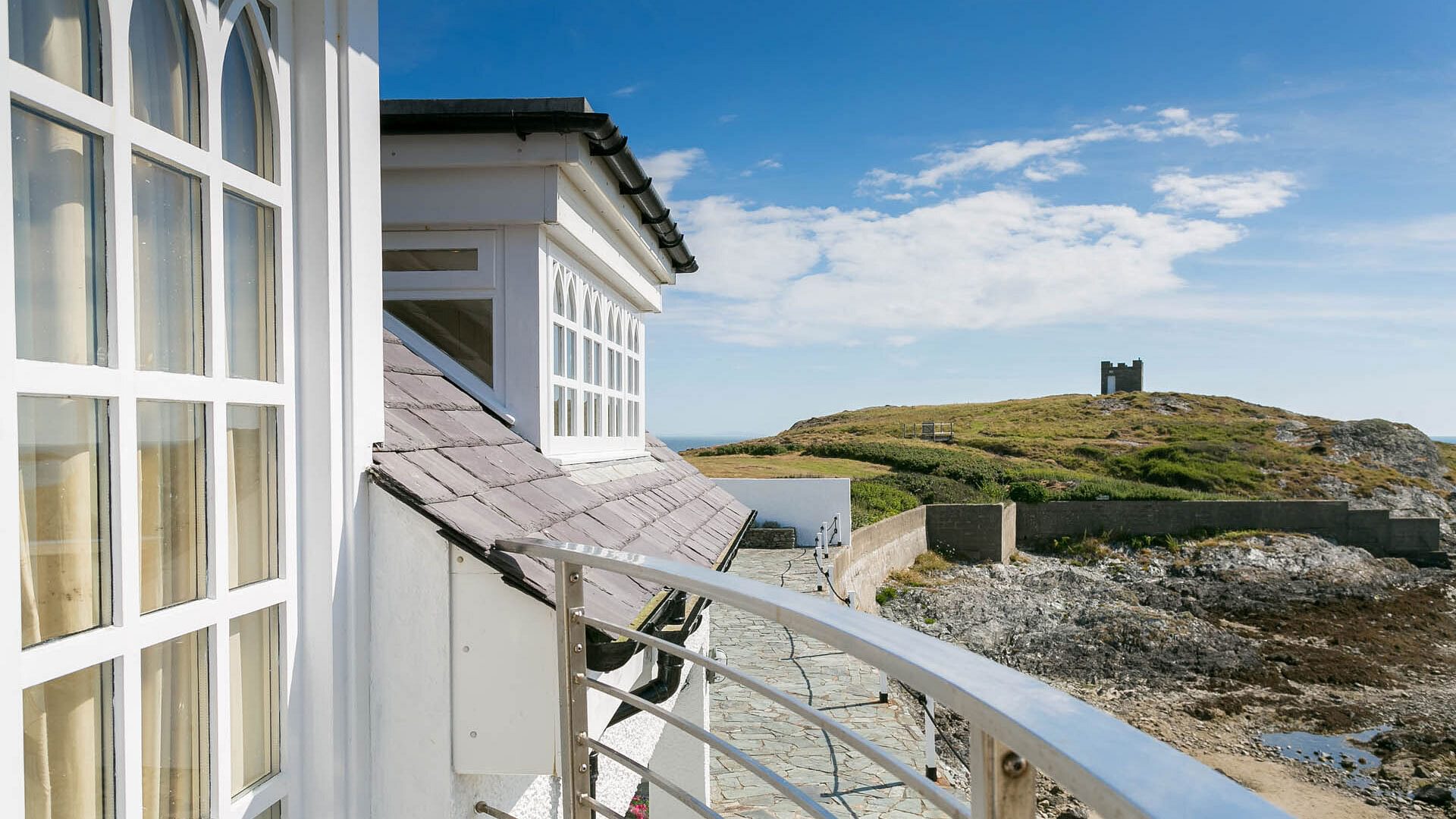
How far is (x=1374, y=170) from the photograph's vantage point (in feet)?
188

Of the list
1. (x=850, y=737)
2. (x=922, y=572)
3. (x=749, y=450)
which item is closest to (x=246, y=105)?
(x=850, y=737)

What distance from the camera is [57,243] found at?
1524 millimetres

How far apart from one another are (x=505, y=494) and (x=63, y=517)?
5.33 feet

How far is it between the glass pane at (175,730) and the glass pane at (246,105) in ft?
3.58

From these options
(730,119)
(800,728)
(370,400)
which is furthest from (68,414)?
(730,119)

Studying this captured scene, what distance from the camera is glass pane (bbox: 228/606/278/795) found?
2043 millimetres

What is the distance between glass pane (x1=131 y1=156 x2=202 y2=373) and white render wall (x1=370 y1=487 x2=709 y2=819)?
0.76 m

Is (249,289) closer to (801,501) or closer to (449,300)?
(449,300)

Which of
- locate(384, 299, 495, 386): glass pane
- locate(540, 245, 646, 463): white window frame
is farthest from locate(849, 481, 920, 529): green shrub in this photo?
locate(384, 299, 495, 386): glass pane

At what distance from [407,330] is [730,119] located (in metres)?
35.4

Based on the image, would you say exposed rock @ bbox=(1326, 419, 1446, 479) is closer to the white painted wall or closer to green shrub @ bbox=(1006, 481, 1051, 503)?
green shrub @ bbox=(1006, 481, 1051, 503)

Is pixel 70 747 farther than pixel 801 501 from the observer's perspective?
No

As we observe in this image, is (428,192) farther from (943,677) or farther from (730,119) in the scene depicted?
(730,119)

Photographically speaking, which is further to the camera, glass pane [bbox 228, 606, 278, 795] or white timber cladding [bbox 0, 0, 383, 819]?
glass pane [bbox 228, 606, 278, 795]
